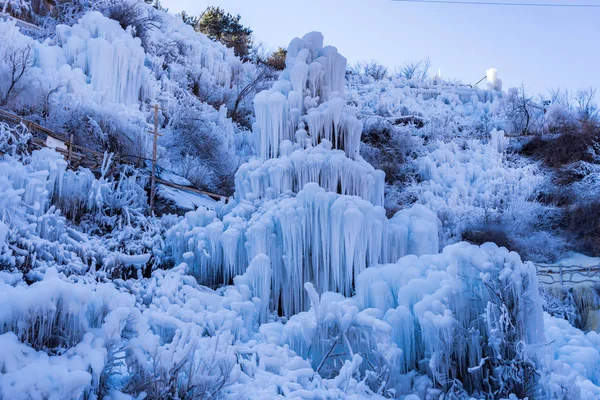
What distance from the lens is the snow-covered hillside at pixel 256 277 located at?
185 inches

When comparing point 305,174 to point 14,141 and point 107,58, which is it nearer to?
point 14,141

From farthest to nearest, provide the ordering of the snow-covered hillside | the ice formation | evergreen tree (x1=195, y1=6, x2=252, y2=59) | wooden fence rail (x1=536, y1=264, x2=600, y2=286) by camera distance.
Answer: evergreen tree (x1=195, y1=6, x2=252, y2=59), wooden fence rail (x1=536, y1=264, x2=600, y2=286), the ice formation, the snow-covered hillside

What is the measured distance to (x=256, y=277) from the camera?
7.96 m

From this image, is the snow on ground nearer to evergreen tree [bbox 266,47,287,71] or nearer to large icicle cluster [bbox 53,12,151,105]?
large icicle cluster [bbox 53,12,151,105]

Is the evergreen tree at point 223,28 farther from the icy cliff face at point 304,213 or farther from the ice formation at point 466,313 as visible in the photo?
the ice formation at point 466,313

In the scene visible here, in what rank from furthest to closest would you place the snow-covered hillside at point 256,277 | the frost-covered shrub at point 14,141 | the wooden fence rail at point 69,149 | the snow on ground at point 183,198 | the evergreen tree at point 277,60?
1. the evergreen tree at point 277,60
2. the snow on ground at point 183,198
3. the wooden fence rail at point 69,149
4. the frost-covered shrub at point 14,141
5. the snow-covered hillside at point 256,277

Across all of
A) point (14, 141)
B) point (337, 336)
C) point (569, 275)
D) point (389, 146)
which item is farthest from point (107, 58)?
point (569, 275)

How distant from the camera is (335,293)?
7602 mm

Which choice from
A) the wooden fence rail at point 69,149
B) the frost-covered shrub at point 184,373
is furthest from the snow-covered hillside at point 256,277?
the wooden fence rail at point 69,149

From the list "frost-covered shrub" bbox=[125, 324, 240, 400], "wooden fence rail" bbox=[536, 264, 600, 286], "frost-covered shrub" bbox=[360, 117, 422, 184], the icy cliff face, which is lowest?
"frost-covered shrub" bbox=[125, 324, 240, 400]

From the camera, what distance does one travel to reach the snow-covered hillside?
470cm

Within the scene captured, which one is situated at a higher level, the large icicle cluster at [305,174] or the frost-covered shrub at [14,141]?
the frost-covered shrub at [14,141]

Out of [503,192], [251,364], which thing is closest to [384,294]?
[251,364]

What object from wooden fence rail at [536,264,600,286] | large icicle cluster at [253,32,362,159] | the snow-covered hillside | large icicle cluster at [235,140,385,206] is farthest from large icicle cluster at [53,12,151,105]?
wooden fence rail at [536,264,600,286]
